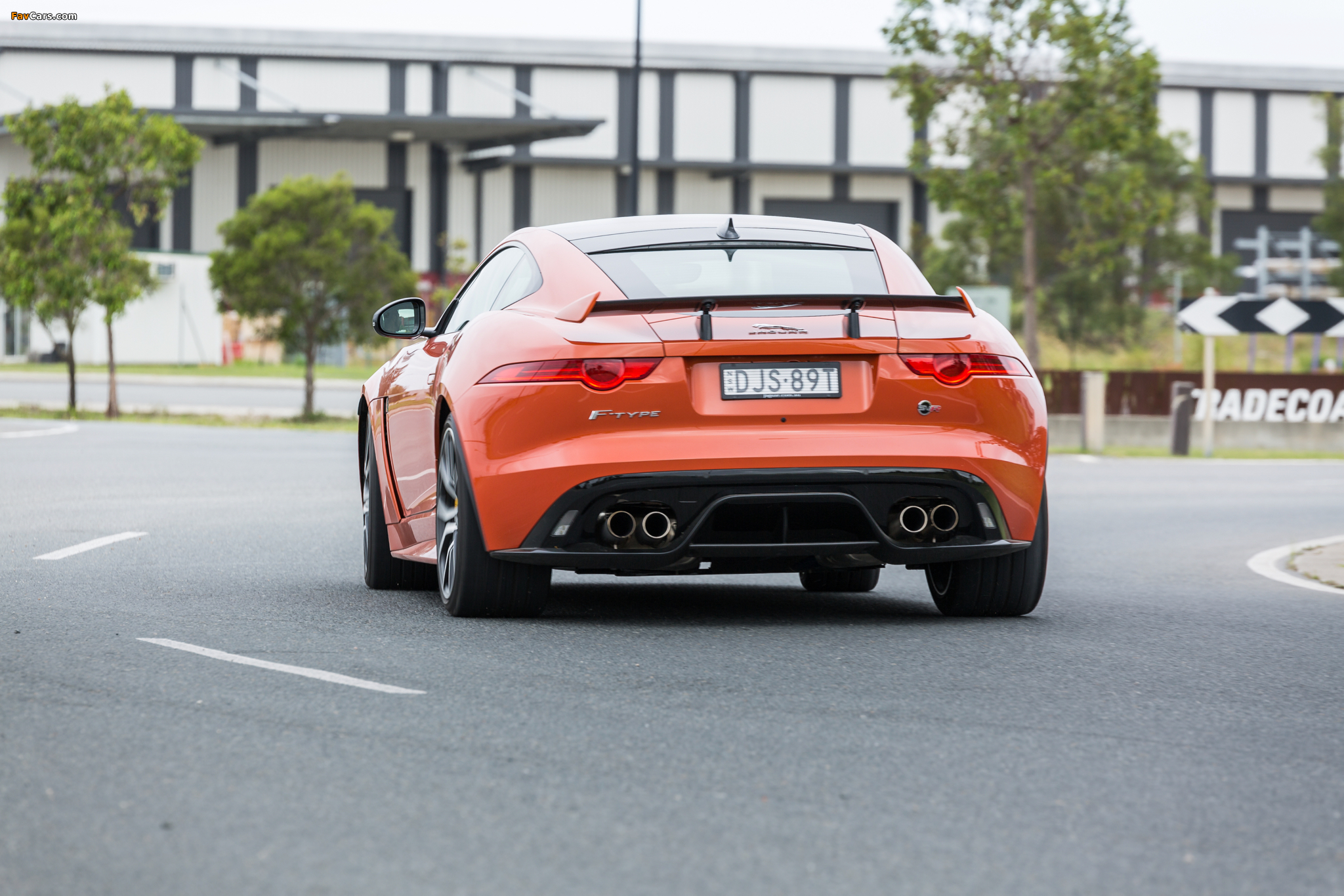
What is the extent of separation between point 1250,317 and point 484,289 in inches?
739

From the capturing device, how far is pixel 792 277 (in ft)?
22.9

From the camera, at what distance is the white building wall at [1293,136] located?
70500 mm

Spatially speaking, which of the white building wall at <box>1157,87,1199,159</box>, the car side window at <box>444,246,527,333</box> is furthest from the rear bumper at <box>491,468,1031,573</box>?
the white building wall at <box>1157,87,1199,159</box>

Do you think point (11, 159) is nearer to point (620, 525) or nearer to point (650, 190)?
point (650, 190)

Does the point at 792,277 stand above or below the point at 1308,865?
above

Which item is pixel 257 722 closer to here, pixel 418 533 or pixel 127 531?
pixel 418 533

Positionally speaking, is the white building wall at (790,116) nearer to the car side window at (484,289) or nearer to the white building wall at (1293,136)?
the white building wall at (1293,136)

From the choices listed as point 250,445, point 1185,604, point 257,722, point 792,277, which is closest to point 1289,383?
point 250,445

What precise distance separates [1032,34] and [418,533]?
2528 centimetres

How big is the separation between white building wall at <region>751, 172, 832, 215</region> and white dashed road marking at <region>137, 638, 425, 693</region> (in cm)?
6407

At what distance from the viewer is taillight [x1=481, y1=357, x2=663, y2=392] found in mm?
6336

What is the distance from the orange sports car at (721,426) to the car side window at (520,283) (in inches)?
1.2

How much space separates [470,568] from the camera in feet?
22.1

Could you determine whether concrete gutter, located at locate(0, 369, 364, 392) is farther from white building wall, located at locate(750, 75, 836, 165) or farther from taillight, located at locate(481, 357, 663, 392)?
taillight, located at locate(481, 357, 663, 392)
